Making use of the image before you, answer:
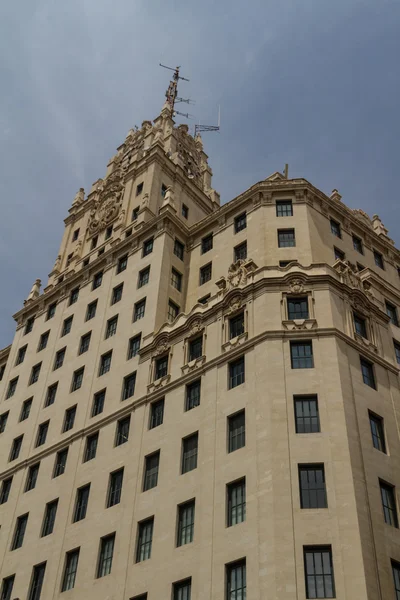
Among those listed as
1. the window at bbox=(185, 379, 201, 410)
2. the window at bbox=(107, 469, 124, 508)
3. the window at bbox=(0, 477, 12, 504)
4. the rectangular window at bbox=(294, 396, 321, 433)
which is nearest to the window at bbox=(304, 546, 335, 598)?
the rectangular window at bbox=(294, 396, 321, 433)

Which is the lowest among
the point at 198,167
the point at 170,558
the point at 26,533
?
the point at 170,558

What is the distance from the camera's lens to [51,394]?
57.2 m

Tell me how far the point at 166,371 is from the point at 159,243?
13.7 m

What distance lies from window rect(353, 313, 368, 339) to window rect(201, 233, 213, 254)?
1529cm

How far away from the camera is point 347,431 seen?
3812cm

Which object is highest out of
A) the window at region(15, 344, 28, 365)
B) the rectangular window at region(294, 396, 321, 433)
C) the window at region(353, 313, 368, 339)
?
the window at region(15, 344, 28, 365)

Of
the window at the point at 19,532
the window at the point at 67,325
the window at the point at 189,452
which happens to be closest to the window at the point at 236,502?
the window at the point at 189,452

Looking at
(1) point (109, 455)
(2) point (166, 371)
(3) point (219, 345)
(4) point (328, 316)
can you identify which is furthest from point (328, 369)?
(1) point (109, 455)

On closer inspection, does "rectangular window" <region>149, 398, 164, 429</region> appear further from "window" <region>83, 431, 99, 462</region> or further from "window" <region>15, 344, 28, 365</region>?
"window" <region>15, 344, 28, 365</region>

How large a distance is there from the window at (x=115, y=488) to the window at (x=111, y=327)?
41.8 feet

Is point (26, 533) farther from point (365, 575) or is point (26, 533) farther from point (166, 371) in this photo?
point (365, 575)

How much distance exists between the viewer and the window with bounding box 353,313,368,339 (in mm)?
46281

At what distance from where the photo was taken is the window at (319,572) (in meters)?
32.5

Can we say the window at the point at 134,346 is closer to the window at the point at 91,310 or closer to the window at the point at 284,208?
the window at the point at 91,310
